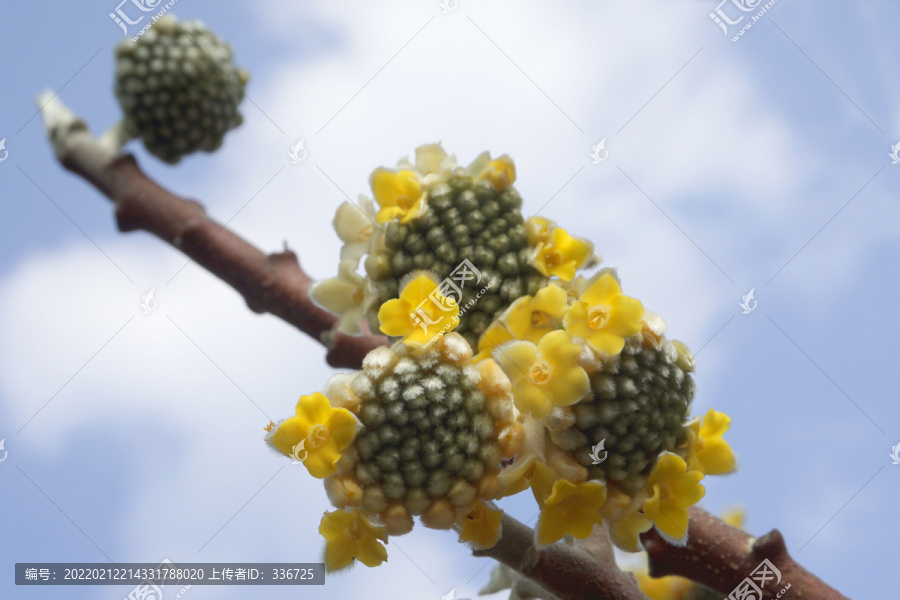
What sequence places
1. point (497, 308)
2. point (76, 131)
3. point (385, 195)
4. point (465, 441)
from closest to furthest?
point (465, 441) < point (497, 308) < point (385, 195) < point (76, 131)

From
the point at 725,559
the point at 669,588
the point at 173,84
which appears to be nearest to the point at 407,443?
the point at 725,559

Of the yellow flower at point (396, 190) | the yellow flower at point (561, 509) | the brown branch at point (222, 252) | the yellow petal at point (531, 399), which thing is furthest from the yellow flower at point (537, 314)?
the brown branch at point (222, 252)

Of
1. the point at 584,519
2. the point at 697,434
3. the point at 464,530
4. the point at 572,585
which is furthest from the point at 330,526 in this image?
the point at 697,434

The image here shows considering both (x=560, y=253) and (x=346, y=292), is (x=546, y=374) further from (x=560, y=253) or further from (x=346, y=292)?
(x=346, y=292)

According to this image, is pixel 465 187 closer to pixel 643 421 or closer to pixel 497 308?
pixel 497 308

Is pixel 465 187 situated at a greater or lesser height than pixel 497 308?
greater

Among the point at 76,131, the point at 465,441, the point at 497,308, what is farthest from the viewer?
the point at 76,131
